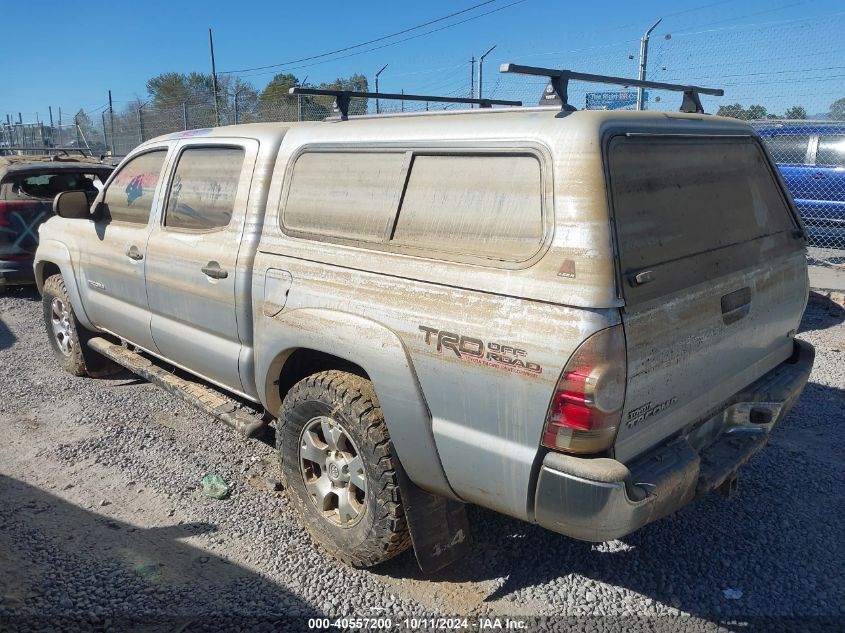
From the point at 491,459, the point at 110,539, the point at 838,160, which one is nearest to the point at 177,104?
the point at 838,160

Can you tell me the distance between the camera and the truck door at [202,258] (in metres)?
3.63

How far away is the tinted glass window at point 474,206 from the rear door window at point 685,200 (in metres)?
0.30

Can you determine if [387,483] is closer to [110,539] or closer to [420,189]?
[420,189]

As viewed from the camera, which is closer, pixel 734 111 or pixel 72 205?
pixel 72 205

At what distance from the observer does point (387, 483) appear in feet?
9.35

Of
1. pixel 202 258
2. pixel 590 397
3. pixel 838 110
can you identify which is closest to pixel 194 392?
pixel 202 258

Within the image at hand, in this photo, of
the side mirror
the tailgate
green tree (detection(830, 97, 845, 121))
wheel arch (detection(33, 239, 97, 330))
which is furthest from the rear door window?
green tree (detection(830, 97, 845, 121))

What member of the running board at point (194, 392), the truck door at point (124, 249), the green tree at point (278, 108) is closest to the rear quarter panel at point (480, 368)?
the running board at point (194, 392)

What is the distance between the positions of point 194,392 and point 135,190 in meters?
1.48

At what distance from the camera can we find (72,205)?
4.79 meters

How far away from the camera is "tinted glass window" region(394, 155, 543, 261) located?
2.42m

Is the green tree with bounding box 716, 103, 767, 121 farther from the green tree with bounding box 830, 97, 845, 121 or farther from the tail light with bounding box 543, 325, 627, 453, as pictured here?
the tail light with bounding box 543, 325, 627, 453

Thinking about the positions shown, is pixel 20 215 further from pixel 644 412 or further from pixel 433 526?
pixel 644 412

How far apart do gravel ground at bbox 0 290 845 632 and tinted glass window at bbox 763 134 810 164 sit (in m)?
6.03
